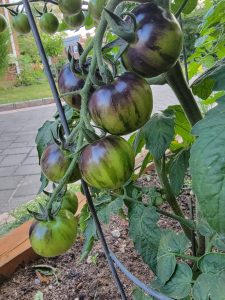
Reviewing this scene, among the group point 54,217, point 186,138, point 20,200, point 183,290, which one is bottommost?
point 20,200

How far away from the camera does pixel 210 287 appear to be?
62 cm

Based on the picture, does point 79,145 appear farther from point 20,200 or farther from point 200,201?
point 20,200

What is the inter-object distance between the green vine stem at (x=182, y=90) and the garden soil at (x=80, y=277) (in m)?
0.67

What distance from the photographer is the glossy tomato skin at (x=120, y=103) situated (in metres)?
0.38

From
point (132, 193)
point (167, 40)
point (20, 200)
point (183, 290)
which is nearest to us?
point (167, 40)

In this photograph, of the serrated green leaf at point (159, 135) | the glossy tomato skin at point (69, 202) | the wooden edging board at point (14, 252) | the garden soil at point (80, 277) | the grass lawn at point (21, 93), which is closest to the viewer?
the glossy tomato skin at point (69, 202)

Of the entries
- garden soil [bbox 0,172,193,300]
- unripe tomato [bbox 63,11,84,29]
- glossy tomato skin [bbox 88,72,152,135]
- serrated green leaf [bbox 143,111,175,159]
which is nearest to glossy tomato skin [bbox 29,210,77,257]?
glossy tomato skin [bbox 88,72,152,135]

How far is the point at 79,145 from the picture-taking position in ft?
1.35

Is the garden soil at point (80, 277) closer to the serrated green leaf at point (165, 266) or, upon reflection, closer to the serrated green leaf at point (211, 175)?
the serrated green leaf at point (165, 266)

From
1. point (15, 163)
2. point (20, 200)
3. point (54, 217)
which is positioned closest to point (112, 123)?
point (54, 217)

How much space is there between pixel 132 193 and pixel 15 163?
2631 millimetres

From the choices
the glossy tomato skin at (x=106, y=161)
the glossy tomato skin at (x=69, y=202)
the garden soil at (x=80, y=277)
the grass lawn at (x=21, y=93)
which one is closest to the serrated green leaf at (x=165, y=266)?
the glossy tomato skin at (x=69, y=202)

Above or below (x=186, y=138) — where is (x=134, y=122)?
above

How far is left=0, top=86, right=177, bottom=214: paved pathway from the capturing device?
8.48 ft
